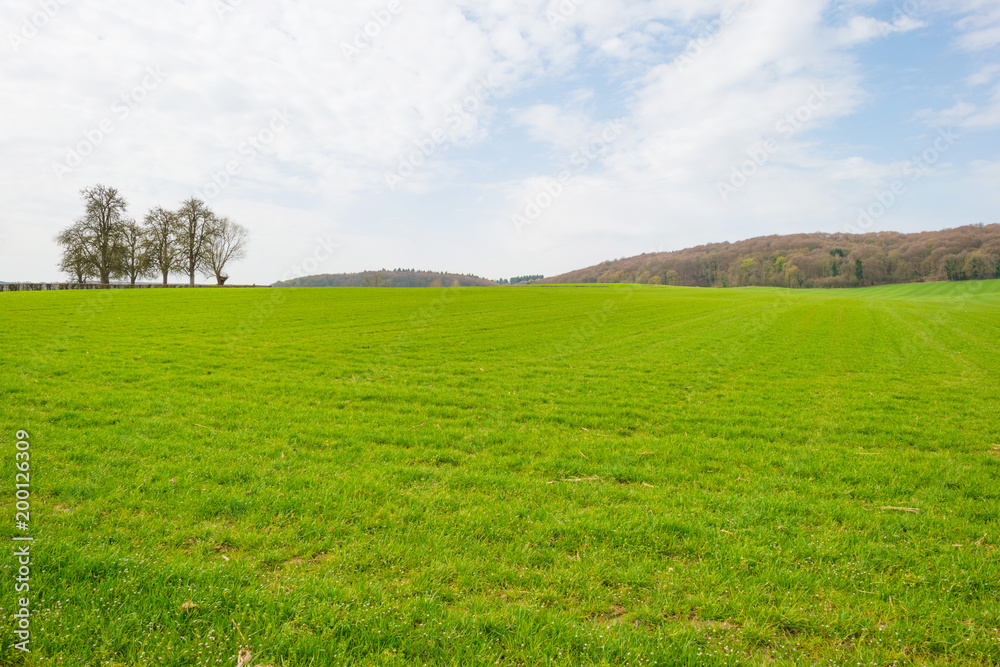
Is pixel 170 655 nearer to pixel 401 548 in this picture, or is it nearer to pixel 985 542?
pixel 401 548

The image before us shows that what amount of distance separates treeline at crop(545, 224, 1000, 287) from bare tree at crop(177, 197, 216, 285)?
133622 mm

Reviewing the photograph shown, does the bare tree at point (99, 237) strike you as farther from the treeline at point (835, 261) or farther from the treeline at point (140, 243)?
the treeline at point (835, 261)

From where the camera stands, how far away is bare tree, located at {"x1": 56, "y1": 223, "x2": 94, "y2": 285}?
6869 cm

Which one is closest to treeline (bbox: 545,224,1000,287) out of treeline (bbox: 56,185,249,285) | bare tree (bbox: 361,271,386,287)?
bare tree (bbox: 361,271,386,287)

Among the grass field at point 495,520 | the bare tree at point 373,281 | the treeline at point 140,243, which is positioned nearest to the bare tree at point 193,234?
the treeline at point 140,243

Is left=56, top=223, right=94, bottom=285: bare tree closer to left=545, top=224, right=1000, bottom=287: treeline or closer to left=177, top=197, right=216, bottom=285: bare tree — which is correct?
left=177, top=197, right=216, bottom=285: bare tree

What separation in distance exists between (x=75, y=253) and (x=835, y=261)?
183273mm

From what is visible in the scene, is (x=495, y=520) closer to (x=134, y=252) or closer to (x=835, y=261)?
(x=134, y=252)

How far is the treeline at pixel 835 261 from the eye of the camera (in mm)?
130250

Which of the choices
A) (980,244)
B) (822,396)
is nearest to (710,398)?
(822,396)

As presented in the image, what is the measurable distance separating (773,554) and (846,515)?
1791 millimetres

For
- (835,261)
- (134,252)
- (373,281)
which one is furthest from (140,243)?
(835,261)

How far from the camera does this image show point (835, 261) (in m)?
145

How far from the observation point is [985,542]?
220 inches
